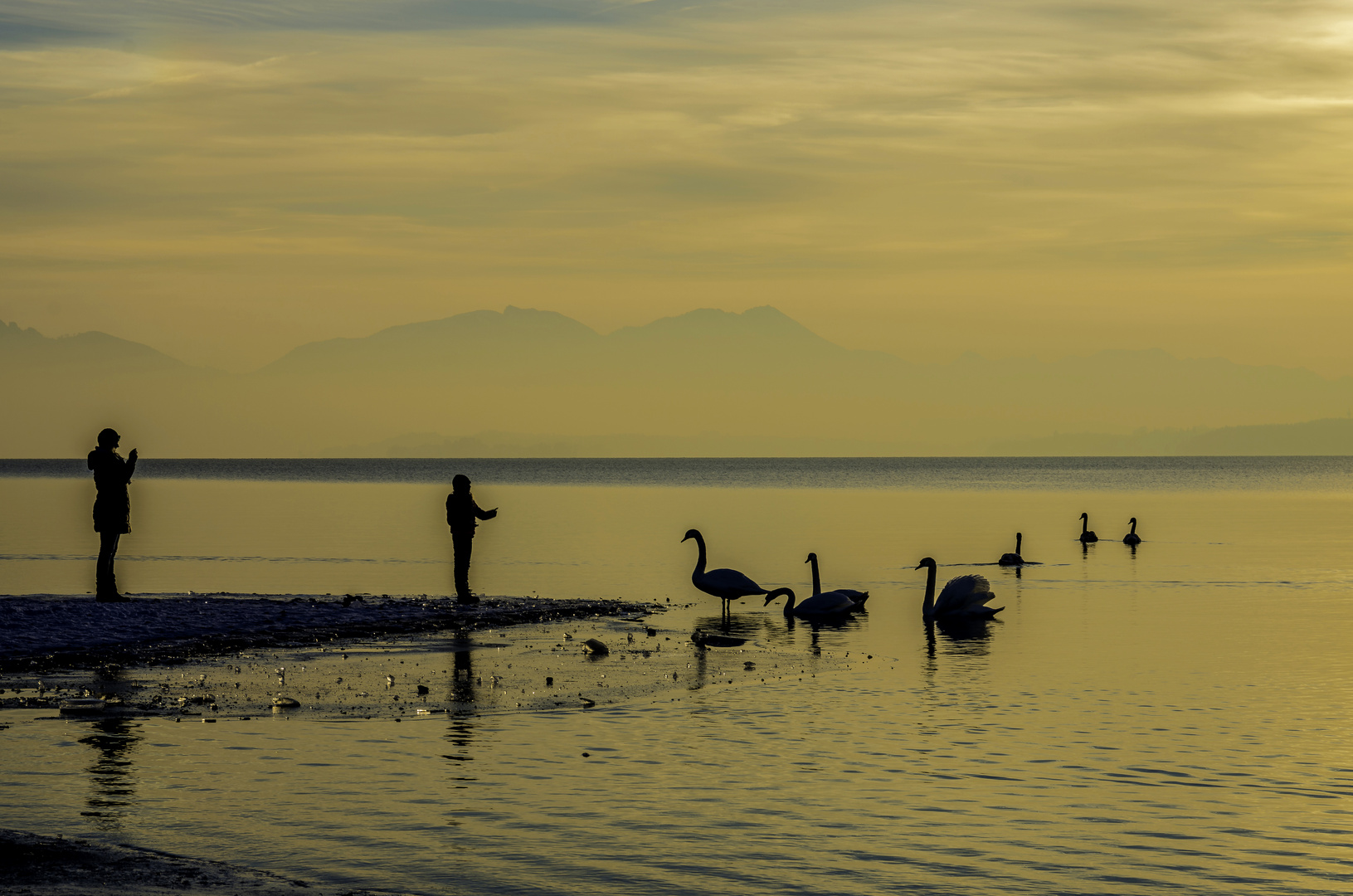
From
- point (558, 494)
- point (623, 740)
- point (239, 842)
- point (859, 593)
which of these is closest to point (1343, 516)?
point (859, 593)

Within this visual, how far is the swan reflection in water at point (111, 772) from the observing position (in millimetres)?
12594

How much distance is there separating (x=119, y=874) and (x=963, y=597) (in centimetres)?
2253

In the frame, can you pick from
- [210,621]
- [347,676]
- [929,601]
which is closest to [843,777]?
[347,676]

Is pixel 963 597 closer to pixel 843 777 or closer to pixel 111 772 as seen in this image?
pixel 843 777

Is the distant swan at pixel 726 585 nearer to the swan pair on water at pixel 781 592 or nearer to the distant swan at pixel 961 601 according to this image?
the swan pair on water at pixel 781 592

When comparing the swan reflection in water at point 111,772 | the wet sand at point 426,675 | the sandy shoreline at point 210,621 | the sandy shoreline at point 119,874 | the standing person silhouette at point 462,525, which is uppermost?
the standing person silhouette at point 462,525

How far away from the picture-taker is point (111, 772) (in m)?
14.1

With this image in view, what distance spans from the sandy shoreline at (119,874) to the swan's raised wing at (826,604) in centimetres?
2048

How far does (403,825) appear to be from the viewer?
12.7 meters

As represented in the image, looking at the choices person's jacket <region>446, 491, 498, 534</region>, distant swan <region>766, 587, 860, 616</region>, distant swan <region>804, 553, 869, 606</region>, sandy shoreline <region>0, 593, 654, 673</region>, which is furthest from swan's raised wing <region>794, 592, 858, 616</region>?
person's jacket <region>446, 491, 498, 534</region>

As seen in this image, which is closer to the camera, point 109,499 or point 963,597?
point 109,499

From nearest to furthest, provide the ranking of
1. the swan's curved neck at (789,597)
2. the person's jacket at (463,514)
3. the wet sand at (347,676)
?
1. the wet sand at (347,676)
2. the person's jacket at (463,514)
3. the swan's curved neck at (789,597)

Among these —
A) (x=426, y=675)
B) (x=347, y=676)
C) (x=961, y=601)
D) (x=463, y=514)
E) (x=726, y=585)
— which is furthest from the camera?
(x=726, y=585)

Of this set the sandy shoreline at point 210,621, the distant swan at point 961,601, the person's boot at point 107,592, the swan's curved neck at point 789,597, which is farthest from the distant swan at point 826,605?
the person's boot at point 107,592
